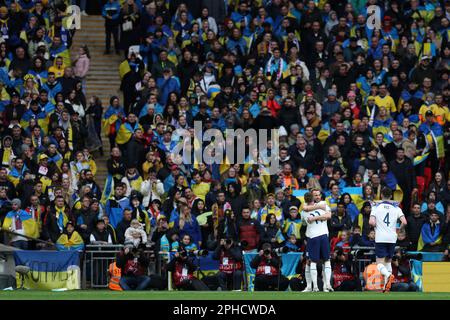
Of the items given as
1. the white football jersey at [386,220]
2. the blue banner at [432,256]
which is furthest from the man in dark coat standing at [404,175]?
the white football jersey at [386,220]

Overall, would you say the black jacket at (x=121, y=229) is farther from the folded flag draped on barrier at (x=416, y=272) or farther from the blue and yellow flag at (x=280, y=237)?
the folded flag draped on barrier at (x=416, y=272)

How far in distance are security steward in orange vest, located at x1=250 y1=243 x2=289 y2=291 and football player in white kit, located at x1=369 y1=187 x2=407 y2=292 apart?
8.19ft

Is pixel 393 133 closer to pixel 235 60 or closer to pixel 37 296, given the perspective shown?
pixel 235 60

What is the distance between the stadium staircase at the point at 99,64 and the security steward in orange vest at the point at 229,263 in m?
6.88

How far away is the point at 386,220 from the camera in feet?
83.7

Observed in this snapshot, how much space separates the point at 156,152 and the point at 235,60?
3922 mm

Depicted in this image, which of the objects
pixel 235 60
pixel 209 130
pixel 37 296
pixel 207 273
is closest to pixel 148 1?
pixel 235 60

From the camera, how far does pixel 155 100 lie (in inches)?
1302

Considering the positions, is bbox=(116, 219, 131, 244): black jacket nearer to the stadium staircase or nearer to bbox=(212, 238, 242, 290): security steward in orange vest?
bbox=(212, 238, 242, 290): security steward in orange vest

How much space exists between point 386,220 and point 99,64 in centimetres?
1258

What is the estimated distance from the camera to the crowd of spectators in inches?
1171

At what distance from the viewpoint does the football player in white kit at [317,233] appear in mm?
25781

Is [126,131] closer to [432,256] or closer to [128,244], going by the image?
[128,244]

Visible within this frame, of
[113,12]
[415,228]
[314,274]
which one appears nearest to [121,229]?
[314,274]
